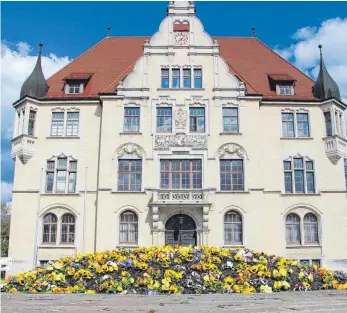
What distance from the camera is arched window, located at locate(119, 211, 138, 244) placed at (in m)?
26.3

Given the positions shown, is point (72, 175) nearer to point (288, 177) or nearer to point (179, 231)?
point (179, 231)

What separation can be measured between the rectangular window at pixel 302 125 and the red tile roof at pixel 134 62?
1289mm

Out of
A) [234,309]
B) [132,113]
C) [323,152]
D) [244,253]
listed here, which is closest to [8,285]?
[244,253]

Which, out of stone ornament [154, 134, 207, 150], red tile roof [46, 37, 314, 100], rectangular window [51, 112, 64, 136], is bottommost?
stone ornament [154, 134, 207, 150]

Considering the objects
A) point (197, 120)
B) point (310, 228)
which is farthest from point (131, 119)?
point (310, 228)

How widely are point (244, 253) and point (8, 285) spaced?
7257 mm

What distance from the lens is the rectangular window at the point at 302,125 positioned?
2883 centimetres

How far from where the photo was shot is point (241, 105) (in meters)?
28.1

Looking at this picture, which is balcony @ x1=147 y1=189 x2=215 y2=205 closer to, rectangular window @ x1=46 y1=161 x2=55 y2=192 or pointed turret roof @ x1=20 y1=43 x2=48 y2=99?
rectangular window @ x1=46 y1=161 x2=55 y2=192

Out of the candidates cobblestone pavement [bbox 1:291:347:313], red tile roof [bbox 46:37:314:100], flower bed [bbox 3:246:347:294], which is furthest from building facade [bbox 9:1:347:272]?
cobblestone pavement [bbox 1:291:347:313]

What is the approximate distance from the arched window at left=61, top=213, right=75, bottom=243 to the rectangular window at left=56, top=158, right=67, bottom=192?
193 centimetres

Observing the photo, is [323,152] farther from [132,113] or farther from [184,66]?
[132,113]

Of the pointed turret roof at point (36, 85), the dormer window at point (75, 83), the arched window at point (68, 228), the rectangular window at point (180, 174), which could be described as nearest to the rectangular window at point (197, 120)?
the rectangular window at point (180, 174)

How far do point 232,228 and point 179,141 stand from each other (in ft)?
22.1
